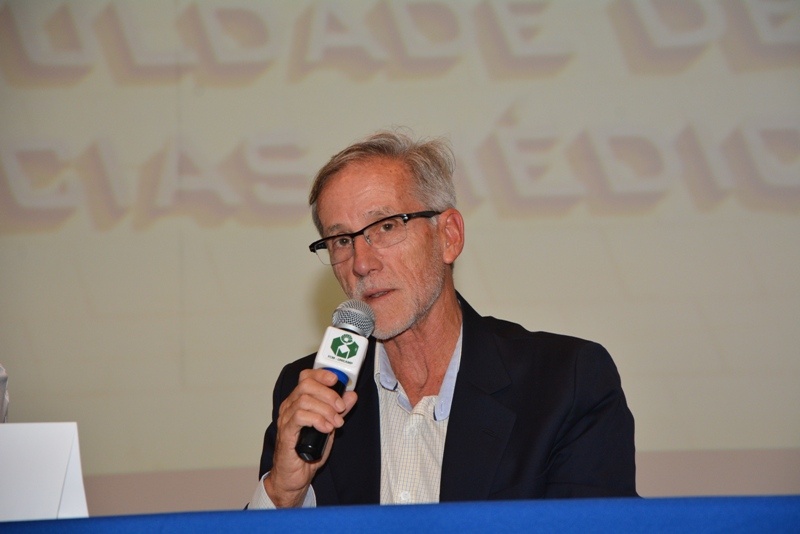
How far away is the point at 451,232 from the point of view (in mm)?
2346

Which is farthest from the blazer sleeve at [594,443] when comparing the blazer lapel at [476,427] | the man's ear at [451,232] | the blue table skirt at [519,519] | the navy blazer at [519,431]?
the blue table skirt at [519,519]

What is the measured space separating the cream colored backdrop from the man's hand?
6.29 ft

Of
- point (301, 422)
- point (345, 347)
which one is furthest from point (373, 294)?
point (301, 422)

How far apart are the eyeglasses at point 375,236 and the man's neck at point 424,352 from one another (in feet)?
0.71

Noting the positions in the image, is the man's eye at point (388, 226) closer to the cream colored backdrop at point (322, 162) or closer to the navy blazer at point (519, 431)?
the navy blazer at point (519, 431)

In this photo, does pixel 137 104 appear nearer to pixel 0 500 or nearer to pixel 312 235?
pixel 312 235

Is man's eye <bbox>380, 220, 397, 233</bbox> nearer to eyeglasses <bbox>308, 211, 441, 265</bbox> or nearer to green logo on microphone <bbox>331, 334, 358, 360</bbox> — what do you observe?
eyeglasses <bbox>308, 211, 441, 265</bbox>

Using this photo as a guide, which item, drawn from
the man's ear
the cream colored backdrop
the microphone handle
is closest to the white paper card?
the microphone handle

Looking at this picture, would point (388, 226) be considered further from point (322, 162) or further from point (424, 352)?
point (322, 162)

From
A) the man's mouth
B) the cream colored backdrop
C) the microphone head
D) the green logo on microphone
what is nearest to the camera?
the green logo on microphone

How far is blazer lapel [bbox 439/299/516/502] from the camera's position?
195 centimetres

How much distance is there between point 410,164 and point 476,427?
2.32 feet

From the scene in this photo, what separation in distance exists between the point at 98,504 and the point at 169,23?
6.85ft

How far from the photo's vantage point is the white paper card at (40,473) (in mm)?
1110
